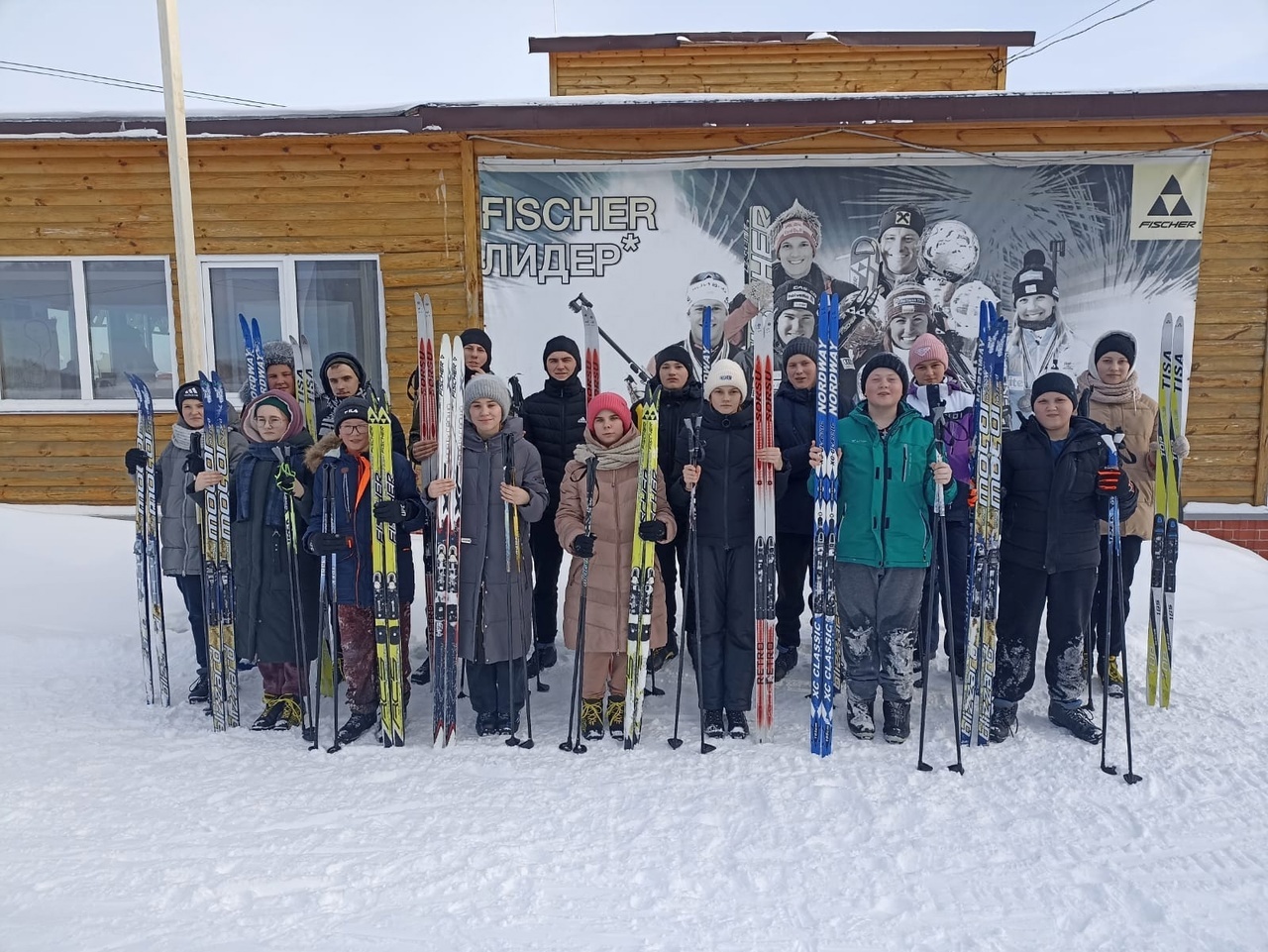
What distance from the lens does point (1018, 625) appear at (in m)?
3.49

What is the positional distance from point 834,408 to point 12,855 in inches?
143

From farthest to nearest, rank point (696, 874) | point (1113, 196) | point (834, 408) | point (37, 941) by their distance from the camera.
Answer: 1. point (1113, 196)
2. point (834, 408)
3. point (696, 874)
4. point (37, 941)

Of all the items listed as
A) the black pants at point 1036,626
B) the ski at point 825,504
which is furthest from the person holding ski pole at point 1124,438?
the ski at point 825,504

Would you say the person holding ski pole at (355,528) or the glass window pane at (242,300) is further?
the glass window pane at (242,300)

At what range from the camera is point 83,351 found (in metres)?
7.06

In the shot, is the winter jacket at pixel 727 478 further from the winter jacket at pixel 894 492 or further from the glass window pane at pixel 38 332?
the glass window pane at pixel 38 332

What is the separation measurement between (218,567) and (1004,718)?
3917mm

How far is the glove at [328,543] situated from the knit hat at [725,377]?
1.84 meters

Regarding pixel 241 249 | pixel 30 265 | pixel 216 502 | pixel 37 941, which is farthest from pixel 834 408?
→ pixel 30 265

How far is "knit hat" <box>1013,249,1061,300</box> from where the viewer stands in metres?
6.73

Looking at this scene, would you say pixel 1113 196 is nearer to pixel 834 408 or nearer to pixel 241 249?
pixel 834 408

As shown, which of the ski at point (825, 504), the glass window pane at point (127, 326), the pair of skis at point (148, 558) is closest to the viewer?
the ski at point (825, 504)

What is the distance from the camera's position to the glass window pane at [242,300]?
6.98m

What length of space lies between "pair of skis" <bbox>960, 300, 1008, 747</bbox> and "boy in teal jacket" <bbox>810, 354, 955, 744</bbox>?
20 centimetres
